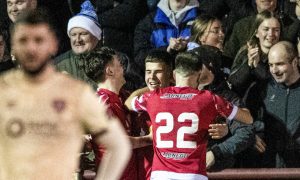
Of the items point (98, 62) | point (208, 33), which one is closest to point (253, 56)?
point (208, 33)

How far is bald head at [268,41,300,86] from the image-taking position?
7.57m

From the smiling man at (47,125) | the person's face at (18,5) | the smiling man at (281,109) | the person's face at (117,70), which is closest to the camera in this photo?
the smiling man at (47,125)

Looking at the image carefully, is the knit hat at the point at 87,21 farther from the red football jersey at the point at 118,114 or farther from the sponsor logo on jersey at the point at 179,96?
the sponsor logo on jersey at the point at 179,96

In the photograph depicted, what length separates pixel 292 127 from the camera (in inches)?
295

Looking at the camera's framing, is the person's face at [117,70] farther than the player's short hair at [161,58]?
No

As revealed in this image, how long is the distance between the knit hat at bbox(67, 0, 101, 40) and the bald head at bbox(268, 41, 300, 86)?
5.36 ft

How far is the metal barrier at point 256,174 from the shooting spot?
7211 millimetres

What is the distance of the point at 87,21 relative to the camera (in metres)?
8.34

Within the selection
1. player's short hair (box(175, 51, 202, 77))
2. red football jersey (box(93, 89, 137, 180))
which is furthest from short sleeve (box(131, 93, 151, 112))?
player's short hair (box(175, 51, 202, 77))

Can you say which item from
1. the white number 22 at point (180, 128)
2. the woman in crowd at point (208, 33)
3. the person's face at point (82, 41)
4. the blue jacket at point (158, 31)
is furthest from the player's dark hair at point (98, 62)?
the blue jacket at point (158, 31)

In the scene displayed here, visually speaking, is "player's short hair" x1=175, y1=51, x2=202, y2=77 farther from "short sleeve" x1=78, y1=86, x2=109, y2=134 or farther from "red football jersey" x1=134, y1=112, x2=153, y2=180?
"short sleeve" x1=78, y1=86, x2=109, y2=134

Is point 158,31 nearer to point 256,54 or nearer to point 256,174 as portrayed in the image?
point 256,54

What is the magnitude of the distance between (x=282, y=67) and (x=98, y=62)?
174 cm

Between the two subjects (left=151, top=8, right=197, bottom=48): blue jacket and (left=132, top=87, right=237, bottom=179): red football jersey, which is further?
(left=151, top=8, right=197, bottom=48): blue jacket
